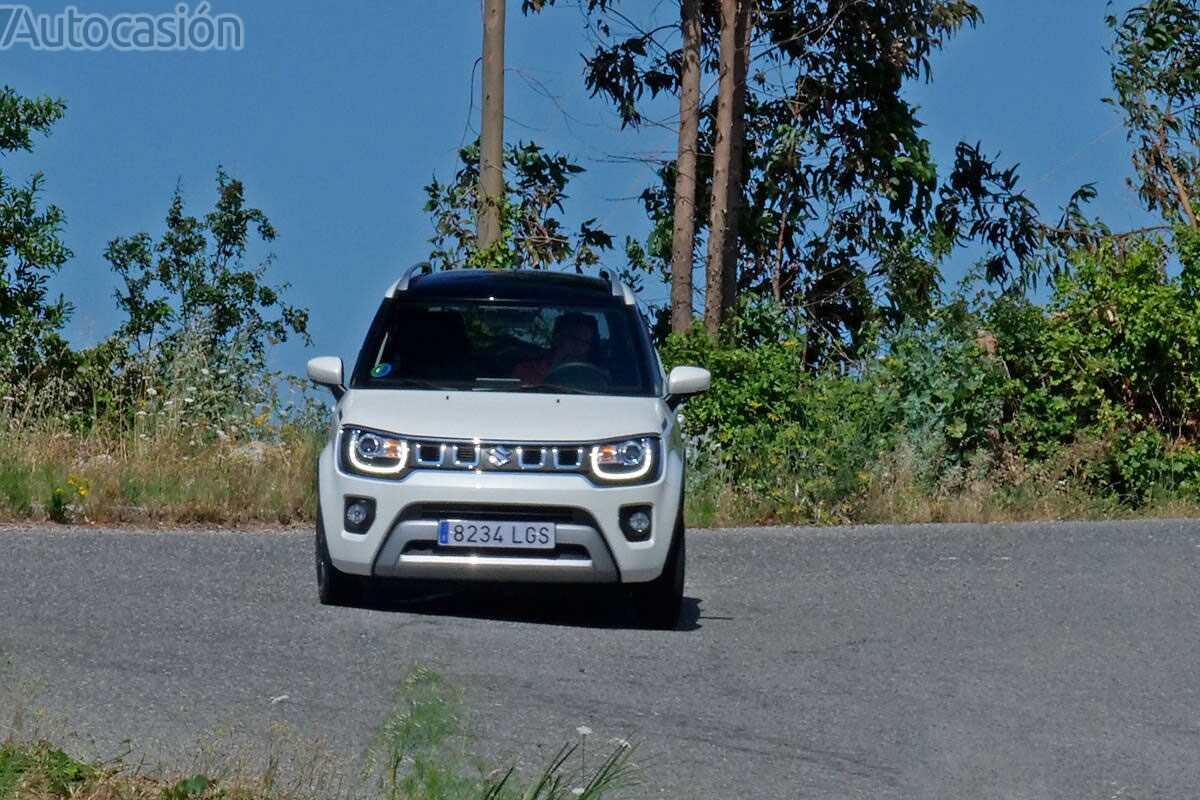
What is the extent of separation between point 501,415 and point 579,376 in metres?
0.77

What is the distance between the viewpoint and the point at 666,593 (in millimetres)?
10047

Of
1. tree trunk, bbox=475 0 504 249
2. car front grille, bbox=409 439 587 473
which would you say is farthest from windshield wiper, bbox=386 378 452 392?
tree trunk, bbox=475 0 504 249

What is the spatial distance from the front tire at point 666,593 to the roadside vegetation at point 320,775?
10.3 feet

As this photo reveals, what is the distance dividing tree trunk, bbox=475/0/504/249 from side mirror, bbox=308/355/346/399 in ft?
39.5

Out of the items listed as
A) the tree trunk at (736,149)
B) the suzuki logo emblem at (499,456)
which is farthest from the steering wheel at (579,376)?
the tree trunk at (736,149)

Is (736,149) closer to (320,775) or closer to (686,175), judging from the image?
(686,175)

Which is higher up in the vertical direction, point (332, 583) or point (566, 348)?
point (566, 348)

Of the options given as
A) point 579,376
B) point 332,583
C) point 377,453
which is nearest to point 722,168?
point 579,376

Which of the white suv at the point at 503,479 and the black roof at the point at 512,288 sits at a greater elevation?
the black roof at the point at 512,288

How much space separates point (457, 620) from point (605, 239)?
19.0 metres

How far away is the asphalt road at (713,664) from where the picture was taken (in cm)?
731

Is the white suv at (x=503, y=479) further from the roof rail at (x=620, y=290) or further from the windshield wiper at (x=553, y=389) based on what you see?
the roof rail at (x=620, y=290)

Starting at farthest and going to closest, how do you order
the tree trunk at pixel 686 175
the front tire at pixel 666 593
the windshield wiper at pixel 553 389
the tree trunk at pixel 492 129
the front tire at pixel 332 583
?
the tree trunk at pixel 686 175, the tree trunk at pixel 492 129, the windshield wiper at pixel 553 389, the front tire at pixel 332 583, the front tire at pixel 666 593

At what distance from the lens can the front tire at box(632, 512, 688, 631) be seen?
32.6ft
